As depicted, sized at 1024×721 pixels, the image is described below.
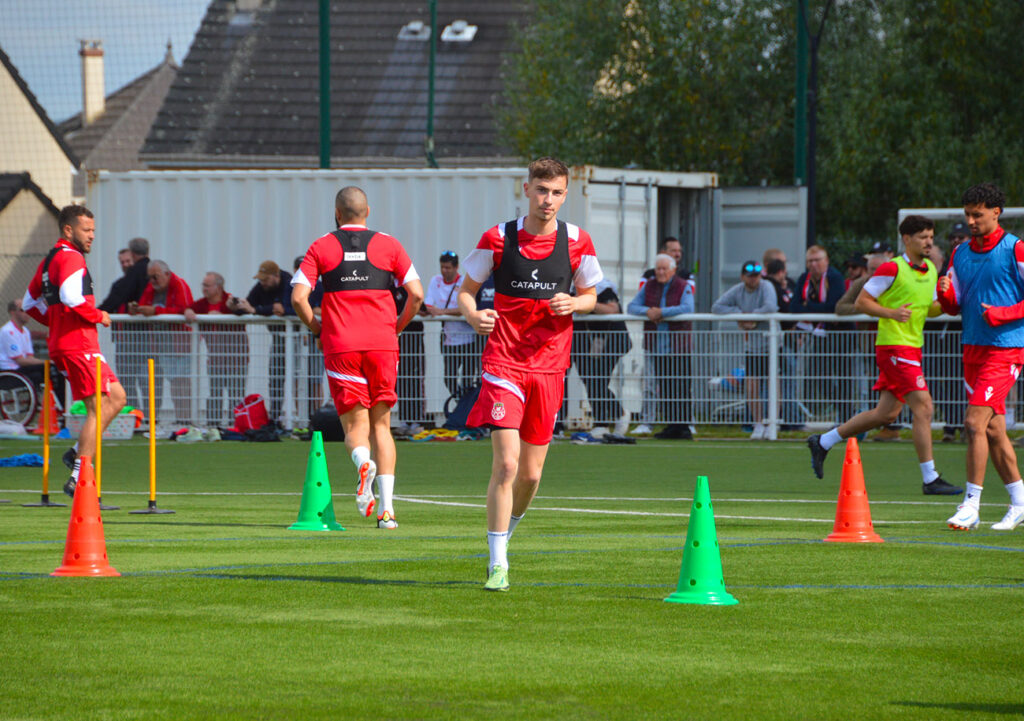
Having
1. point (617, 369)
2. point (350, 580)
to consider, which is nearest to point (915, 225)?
point (350, 580)

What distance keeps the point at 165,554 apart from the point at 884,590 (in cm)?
375

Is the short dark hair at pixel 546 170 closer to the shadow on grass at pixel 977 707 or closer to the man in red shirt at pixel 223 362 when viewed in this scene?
the shadow on grass at pixel 977 707

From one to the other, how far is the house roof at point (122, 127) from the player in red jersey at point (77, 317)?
49.1 meters

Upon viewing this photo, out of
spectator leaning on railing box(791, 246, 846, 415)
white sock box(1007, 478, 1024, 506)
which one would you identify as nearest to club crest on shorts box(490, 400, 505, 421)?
white sock box(1007, 478, 1024, 506)

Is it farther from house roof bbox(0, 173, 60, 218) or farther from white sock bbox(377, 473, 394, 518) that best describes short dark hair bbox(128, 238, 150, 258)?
house roof bbox(0, 173, 60, 218)

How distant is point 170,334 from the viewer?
805 inches

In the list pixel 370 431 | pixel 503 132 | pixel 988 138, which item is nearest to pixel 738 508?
pixel 370 431

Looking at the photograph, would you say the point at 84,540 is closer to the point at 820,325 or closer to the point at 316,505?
the point at 316,505

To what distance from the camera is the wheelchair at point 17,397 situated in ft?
70.0

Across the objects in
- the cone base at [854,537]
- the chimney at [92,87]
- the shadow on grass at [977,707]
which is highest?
the chimney at [92,87]

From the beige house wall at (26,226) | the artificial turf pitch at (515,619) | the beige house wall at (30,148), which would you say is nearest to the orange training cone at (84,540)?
the artificial turf pitch at (515,619)

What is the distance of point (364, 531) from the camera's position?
10391 mm

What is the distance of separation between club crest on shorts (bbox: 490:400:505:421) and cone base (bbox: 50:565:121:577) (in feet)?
6.53

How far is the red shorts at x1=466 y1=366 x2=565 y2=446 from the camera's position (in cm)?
771
